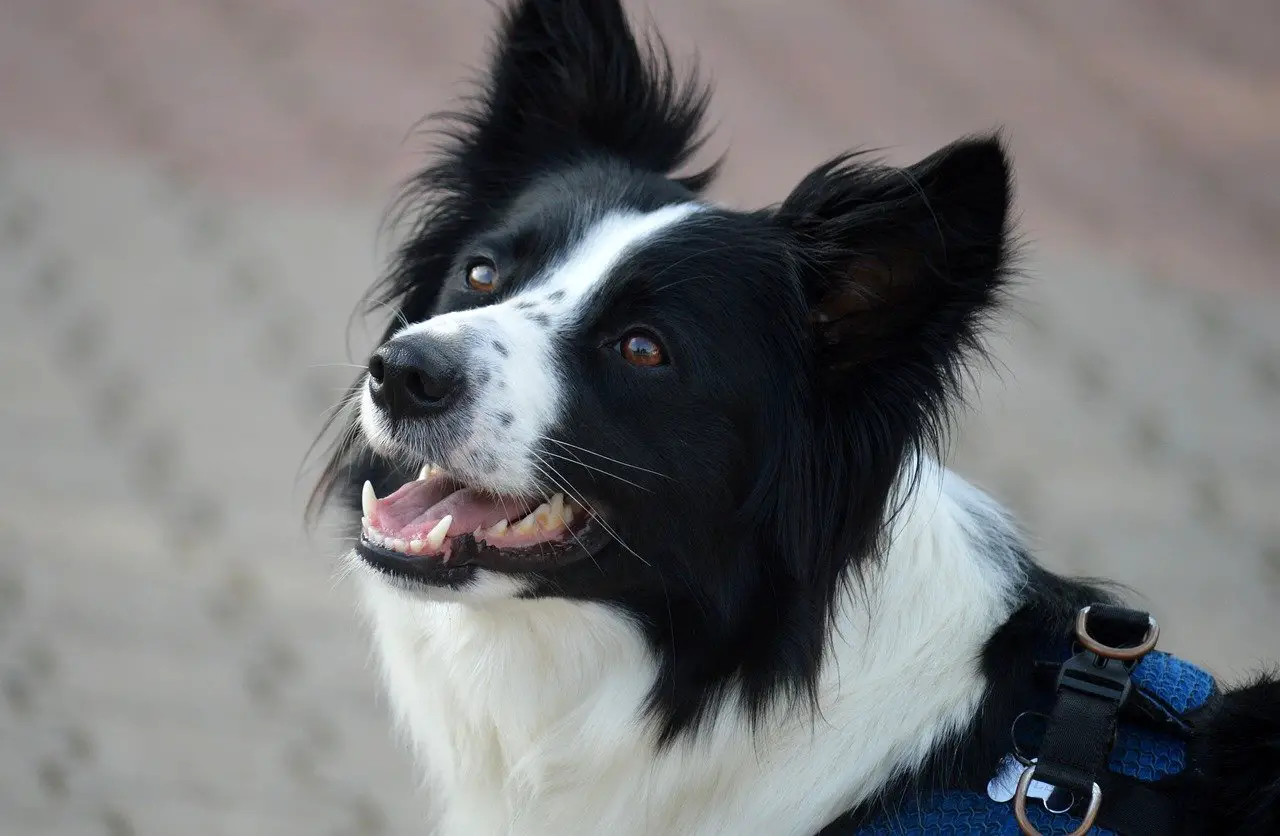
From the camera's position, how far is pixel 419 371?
273 cm

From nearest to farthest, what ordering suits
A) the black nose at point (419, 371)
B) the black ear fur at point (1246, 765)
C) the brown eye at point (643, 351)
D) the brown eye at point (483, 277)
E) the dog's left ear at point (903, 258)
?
the black ear fur at point (1246, 765) → the dog's left ear at point (903, 258) → the black nose at point (419, 371) → the brown eye at point (643, 351) → the brown eye at point (483, 277)

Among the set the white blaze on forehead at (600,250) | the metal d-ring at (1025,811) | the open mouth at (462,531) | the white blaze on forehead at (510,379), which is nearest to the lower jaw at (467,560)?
the open mouth at (462,531)

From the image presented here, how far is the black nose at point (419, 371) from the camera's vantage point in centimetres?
273

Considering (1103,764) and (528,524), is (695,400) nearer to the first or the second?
(528,524)

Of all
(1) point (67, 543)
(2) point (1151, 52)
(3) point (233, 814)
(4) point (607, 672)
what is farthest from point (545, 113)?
(2) point (1151, 52)

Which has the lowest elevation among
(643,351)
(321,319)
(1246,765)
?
(321,319)

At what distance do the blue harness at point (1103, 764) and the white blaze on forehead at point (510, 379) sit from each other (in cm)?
102

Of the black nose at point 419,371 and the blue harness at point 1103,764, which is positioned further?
the black nose at point 419,371

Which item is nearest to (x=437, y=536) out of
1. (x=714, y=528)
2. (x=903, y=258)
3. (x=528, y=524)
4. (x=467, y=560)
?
(x=467, y=560)

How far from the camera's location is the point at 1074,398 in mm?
7094

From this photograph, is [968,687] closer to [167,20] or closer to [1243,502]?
[1243,502]

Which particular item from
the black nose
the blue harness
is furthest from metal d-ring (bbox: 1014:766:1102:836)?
the black nose

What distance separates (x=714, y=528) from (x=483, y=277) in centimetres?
83

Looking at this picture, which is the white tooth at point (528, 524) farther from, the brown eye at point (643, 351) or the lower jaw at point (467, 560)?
the brown eye at point (643, 351)
